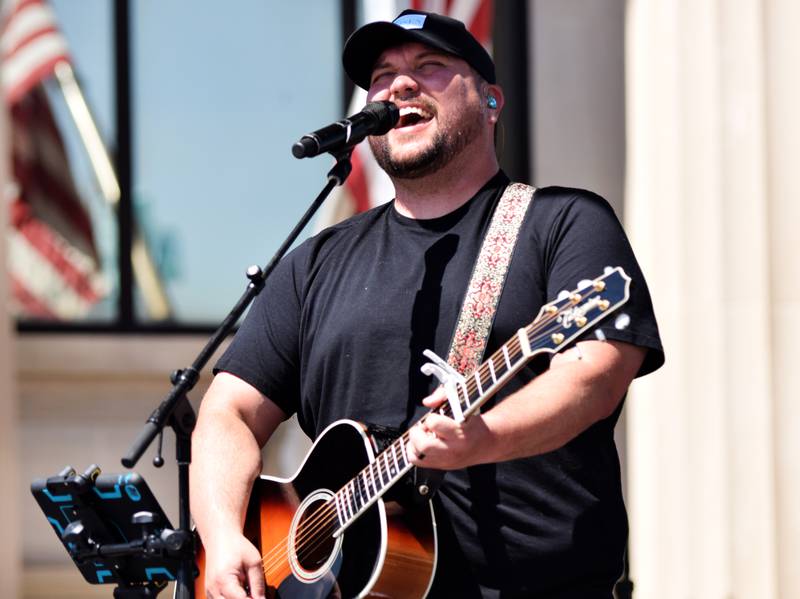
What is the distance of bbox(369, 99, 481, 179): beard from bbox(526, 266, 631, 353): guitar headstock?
0.64 m

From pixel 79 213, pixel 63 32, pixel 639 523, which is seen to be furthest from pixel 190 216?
pixel 639 523

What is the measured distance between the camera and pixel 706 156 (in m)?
4.82

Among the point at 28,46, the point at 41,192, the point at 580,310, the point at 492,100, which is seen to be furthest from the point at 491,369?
the point at 28,46

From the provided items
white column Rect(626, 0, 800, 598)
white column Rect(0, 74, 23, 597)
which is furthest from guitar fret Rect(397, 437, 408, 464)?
white column Rect(0, 74, 23, 597)

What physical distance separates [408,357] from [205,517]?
58cm

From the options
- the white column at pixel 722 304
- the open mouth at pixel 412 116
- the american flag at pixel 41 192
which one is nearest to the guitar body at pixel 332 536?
the open mouth at pixel 412 116

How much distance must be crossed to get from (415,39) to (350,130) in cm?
34

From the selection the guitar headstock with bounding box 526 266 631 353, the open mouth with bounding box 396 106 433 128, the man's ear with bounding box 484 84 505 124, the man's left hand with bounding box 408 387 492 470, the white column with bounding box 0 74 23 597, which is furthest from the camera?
the white column with bounding box 0 74 23 597

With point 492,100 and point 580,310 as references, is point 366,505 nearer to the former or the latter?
point 580,310

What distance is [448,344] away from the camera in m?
3.11

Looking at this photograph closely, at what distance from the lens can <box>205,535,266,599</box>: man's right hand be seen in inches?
122

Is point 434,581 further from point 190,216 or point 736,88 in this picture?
point 190,216

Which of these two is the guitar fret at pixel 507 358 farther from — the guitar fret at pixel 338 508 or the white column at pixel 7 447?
the white column at pixel 7 447

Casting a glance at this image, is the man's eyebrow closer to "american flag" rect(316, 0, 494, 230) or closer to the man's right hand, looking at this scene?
the man's right hand
